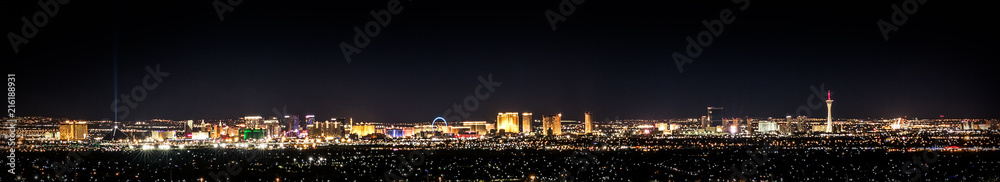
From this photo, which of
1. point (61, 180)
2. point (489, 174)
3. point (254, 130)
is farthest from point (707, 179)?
point (254, 130)

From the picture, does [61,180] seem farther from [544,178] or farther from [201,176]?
[544,178]

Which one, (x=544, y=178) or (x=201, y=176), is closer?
(x=544, y=178)

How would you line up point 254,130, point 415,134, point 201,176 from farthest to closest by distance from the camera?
1. point 415,134
2. point 254,130
3. point 201,176

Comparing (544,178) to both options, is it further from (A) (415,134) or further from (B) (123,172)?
(A) (415,134)

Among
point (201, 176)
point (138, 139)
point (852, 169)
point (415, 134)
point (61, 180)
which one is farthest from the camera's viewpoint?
point (415, 134)

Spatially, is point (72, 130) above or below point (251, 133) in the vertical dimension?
above

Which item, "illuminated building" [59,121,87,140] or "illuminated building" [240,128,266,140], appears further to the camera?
"illuminated building" [240,128,266,140]

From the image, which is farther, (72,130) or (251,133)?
(251,133)

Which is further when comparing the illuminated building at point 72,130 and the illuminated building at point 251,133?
the illuminated building at point 251,133
